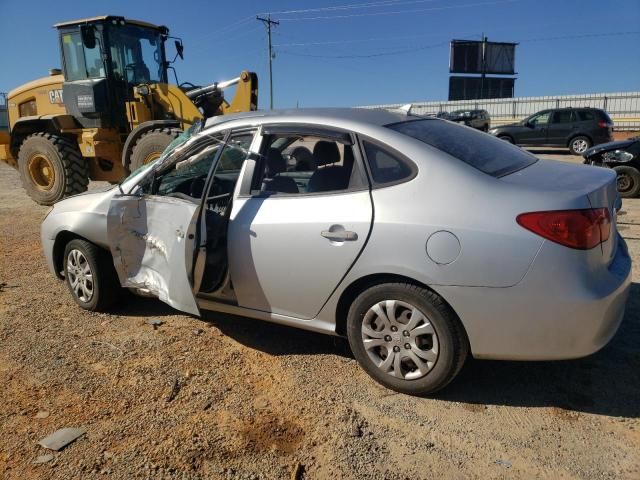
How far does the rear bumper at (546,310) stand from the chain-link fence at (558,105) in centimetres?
2616

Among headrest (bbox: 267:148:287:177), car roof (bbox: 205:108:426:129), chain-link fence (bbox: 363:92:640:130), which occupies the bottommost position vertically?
headrest (bbox: 267:148:287:177)

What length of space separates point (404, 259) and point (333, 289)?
0.52 meters

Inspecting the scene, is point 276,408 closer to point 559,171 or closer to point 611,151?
point 559,171

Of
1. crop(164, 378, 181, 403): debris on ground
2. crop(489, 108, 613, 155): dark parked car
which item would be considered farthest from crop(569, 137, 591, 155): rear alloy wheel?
crop(164, 378, 181, 403): debris on ground

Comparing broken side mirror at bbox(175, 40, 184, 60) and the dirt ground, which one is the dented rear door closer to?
the dirt ground

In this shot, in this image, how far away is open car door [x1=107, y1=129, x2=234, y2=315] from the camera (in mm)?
3590

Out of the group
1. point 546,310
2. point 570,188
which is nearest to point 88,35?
point 570,188

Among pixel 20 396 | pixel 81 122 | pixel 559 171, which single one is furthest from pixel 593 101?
pixel 20 396

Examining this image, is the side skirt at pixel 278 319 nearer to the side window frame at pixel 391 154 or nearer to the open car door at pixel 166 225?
the open car door at pixel 166 225

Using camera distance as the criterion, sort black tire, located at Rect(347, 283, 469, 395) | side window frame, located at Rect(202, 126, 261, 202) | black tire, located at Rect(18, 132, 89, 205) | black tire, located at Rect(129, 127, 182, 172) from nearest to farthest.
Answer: black tire, located at Rect(347, 283, 469, 395) → side window frame, located at Rect(202, 126, 261, 202) → black tire, located at Rect(129, 127, 182, 172) → black tire, located at Rect(18, 132, 89, 205)

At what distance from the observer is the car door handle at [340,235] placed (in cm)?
300

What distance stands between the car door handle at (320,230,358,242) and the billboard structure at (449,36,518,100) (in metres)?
52.6

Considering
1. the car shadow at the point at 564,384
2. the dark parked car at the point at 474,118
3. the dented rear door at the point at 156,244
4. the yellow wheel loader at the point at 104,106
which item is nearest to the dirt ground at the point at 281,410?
the car shadow at the point at 564,384

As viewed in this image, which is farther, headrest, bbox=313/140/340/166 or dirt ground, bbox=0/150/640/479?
headrest, bbox=313/140/340/166
